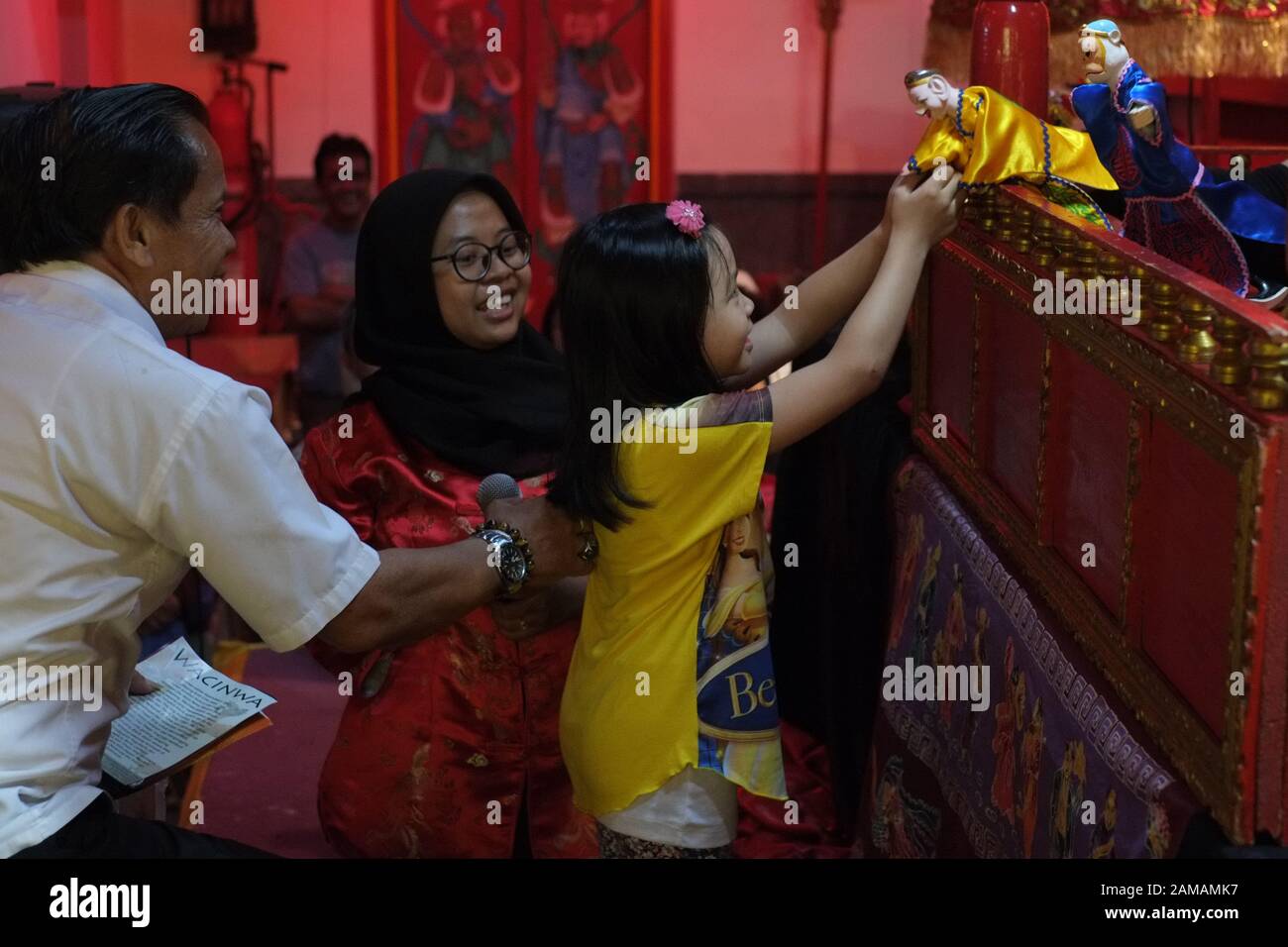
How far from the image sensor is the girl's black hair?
70.6 inches

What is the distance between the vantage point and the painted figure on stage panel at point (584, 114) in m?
5.82

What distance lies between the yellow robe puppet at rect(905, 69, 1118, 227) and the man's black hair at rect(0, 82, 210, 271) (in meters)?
0.89

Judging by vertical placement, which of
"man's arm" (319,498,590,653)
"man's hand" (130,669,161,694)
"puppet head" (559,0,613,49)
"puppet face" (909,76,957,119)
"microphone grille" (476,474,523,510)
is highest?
"puppet head" (559,0,613,49)

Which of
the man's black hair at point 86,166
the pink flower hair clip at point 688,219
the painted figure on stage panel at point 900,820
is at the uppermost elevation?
the man's black hair at point 86,166

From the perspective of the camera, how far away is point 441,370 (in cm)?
224

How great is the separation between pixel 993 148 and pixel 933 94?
0.33 ft

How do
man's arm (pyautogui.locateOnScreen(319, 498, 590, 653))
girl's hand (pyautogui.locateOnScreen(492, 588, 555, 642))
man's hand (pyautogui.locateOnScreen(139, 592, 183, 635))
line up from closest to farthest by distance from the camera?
man's arm (pyautogui.locateOnScreen(319, 498, 590, 653)) → girl's hand (pyautogui.locateOnScreen(492, 588, 555, 642)) → man's hand (pyautogui.locateOnScreen(139, 592, 183, 635))

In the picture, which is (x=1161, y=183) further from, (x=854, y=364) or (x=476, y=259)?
(x=476, y=259)

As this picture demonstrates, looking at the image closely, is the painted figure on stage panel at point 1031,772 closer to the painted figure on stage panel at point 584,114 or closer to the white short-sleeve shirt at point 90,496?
the white short-sleeve shirt at point 90,496

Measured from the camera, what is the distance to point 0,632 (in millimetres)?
1547
